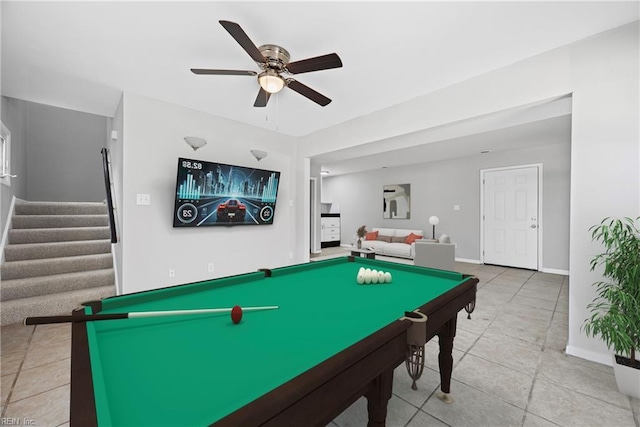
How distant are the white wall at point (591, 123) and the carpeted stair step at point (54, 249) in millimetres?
5447

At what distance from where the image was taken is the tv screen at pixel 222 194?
11.2ft

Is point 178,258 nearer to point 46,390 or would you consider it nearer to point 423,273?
point 46,390

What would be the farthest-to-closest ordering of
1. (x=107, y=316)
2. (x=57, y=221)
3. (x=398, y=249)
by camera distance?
(x=398, y=249) → (x=57, y=221) → (x=107, y=316)

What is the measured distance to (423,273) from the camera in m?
2.00

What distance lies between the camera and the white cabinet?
338 inches

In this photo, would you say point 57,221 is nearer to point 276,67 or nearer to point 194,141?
point 194,141

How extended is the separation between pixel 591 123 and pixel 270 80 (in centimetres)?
268

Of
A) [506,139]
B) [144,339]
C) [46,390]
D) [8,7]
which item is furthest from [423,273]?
[506,139]

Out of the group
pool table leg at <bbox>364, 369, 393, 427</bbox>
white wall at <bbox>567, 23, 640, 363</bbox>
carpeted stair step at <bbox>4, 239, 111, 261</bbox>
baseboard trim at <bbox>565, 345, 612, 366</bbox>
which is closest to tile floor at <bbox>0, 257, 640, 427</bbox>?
baseboard trim at <bbox>565, 345, 612, 366</bbox>

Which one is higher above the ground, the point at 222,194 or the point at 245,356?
the point at 222,194

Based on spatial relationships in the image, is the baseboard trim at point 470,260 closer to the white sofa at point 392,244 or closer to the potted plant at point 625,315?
the white sofa at point 392,244

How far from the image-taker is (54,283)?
310 centimetres

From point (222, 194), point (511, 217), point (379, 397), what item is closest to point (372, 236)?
point (511, 217)

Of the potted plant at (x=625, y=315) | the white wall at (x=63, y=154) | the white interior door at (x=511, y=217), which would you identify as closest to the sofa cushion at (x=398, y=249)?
the white interior door at (x=511, y=217)
